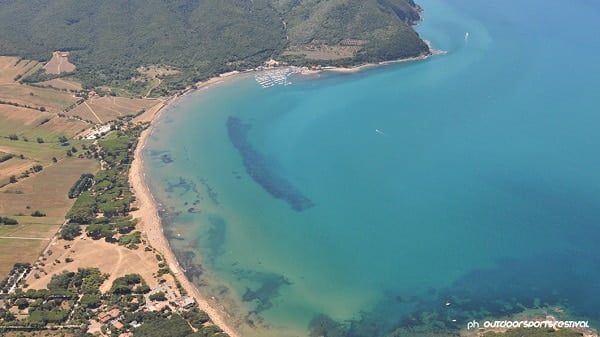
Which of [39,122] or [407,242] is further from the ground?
[407,242]

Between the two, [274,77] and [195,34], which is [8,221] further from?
[195,34]

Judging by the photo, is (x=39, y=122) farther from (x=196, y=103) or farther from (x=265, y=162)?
(x=265, y=162)

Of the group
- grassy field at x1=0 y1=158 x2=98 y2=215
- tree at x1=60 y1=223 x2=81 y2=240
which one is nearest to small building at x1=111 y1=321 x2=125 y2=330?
tree at x1=60 y1=223 x2=81 y2=240

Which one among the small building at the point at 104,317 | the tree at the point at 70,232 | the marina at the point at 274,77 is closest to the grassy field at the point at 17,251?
the tree at the point at 70,232

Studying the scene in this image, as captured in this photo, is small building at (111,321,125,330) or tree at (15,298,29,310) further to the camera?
tree at (15,298,29,310)

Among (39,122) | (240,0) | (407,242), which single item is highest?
(240,0)

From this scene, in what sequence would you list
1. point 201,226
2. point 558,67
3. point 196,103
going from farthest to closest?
point 558,67
point 196,103
point 201,226

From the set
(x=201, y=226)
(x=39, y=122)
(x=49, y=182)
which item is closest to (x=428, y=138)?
(x=201, y=226)

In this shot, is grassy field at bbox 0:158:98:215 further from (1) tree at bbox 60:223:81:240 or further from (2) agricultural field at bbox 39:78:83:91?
(2) agricultural field at bbox 39:78:83:91
